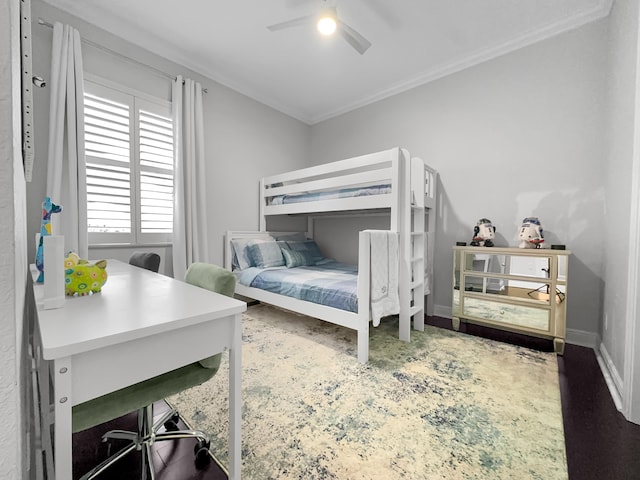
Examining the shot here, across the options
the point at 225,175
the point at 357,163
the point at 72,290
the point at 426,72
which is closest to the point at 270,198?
the point at 225,175

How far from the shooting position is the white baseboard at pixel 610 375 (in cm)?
156

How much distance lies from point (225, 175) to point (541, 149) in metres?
3.24

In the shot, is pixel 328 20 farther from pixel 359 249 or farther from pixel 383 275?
pixel 383 275

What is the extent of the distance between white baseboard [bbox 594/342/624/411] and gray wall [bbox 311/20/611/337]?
324 millimetres

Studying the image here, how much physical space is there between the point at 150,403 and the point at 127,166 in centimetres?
237

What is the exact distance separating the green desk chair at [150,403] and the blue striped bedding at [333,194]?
67.9 inches

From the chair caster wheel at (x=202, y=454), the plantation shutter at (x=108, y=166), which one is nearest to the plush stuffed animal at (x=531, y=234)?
the chair caster wheel at (x=202, y=454)

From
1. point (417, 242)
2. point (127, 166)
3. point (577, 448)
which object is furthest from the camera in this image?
point (417, 242)

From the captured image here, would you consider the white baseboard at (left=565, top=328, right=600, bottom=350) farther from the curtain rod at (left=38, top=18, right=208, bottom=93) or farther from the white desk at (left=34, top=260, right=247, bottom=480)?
the curtain rod at (left=38, top=18, right=208, bottom=93)

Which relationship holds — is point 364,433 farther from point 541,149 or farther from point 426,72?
point 426,72

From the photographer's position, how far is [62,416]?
634mm

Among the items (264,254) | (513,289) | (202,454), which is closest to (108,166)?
(264,254)

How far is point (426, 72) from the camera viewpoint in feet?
9.98

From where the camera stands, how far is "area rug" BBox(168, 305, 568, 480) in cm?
113
